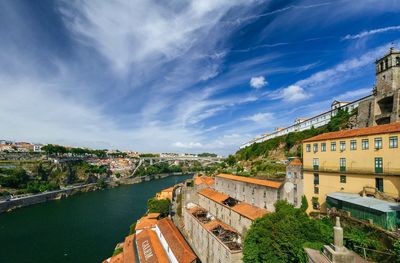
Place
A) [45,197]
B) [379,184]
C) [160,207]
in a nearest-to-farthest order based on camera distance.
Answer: [379,184]
[160,207]
[45,197]

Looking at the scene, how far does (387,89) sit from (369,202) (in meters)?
14.9

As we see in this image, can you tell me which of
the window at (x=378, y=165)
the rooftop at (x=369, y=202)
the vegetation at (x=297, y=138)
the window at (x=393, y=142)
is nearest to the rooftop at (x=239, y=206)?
the rooftop at (x=369, y=202)

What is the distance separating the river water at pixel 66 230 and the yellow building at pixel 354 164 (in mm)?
20269

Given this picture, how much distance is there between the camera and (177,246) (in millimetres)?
15883

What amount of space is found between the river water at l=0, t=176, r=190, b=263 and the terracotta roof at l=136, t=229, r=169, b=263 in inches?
221

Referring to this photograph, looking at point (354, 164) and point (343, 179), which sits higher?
point (354, 164)

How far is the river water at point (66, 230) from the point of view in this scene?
22.2 metres

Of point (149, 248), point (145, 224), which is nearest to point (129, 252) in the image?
point (149, 248)

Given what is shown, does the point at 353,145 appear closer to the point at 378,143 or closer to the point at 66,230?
the point at 378,143

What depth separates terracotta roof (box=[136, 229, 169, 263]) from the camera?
50.6 feet

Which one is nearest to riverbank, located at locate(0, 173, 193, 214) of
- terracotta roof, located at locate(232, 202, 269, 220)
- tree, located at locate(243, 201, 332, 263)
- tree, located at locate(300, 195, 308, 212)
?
terracotta roof, located at locate(232, 202, 269, 220)

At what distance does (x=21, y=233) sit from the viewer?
28.5 meters

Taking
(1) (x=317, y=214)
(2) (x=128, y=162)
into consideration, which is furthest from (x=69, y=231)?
(2) (x=128, y=162)

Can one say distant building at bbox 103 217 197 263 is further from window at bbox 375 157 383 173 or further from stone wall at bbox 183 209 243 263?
window at bbox 375 157 383 173
